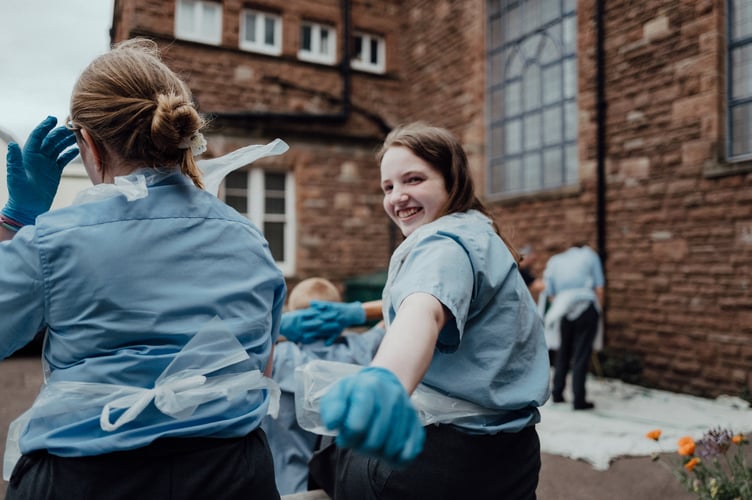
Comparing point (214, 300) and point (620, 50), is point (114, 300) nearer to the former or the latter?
point (214, 300)

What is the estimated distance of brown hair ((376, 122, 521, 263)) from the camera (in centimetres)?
142

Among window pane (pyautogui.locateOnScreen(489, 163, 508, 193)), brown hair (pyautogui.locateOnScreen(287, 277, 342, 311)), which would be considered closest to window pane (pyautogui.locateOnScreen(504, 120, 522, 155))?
window pane (pyautogui.locateOnScreen(489, 163, 508, 193))

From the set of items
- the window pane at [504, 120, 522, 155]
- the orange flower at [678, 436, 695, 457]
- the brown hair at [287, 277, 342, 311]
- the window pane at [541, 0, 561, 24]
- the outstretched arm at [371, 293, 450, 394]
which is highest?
the window pane at [541, 0, 561, 24]

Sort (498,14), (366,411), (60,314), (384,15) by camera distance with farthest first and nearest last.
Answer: (384,15) → (498,14) → (60,314) → (366,411)

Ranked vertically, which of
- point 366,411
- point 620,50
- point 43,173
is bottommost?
point 366,411

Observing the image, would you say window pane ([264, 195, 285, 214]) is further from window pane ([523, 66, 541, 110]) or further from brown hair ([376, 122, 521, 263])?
brown hair ([376, 122, 521, 263])

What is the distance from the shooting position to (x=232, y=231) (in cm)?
121

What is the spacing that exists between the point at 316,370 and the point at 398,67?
31.8 feet

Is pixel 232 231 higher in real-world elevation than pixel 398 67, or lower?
lower

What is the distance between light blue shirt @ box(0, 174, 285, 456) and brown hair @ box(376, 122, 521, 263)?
0.54m

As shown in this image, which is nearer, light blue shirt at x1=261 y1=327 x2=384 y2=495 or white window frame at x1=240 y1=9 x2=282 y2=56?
light blue shirt at x1=261 y1=327 x2=384 y2=495

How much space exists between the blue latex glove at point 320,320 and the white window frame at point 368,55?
26.3 ft

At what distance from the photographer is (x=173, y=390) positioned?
3.46 feet

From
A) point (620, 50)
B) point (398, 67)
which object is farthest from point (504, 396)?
point (398, 67)
